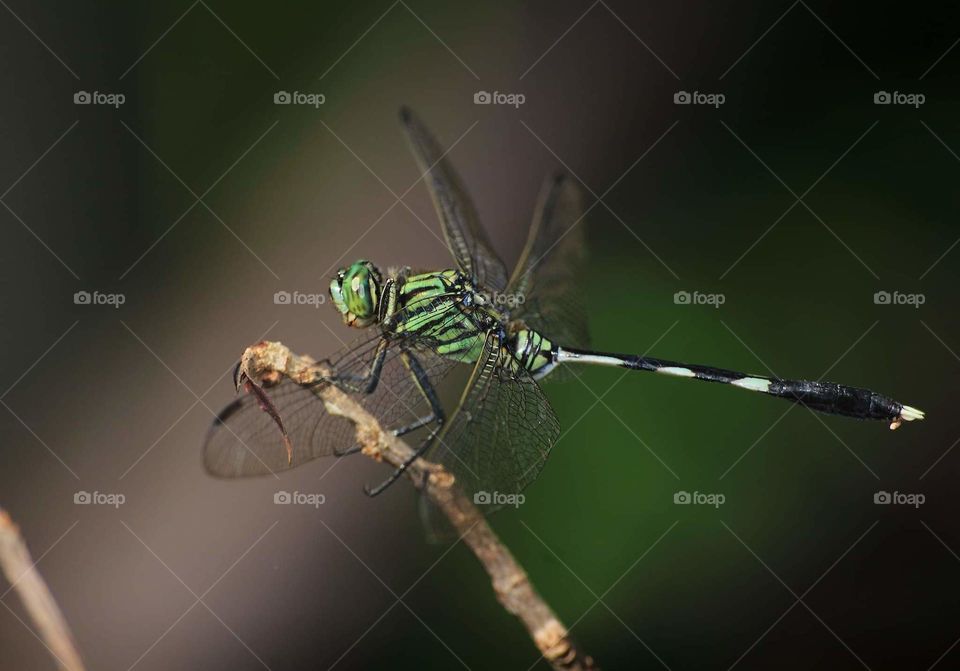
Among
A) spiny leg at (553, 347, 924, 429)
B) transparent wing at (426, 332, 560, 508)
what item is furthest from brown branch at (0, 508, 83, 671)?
spiny leg at (553, 347, 924, 429)

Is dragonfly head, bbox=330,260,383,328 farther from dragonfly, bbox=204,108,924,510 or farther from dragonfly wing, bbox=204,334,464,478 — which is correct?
dragonfly wing, bbox=204,334,464,478

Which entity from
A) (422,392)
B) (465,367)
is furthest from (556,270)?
(422,392)

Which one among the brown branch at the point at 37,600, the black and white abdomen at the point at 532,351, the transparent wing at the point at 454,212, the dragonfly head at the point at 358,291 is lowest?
the brown branch at the point at 37,600

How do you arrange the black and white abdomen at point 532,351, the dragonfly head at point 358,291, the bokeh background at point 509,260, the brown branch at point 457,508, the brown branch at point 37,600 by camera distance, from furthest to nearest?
the bokeh background at point 509,260 < the black and white abdomen at point 532,351 < the dragonfly head at point 358,291 < the brown branch at point 457,508 < the brown branch at point 37,600

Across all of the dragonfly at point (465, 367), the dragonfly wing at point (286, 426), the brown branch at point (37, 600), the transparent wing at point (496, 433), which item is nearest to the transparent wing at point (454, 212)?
the dragonfly at point (465, 367)

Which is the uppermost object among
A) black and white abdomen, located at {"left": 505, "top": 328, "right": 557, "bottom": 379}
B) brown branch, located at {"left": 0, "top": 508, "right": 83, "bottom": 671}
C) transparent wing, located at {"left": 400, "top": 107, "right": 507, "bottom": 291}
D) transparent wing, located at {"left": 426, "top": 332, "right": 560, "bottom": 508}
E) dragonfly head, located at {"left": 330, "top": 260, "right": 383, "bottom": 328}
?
transparent wing, located at {"left": 400, "top": 107, "right": 507, "bottom": 291}

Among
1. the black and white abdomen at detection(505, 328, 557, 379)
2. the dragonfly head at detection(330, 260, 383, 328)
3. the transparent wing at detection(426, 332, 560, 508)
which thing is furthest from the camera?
the black and white abdomen at detection(505, 328, 557, 379)

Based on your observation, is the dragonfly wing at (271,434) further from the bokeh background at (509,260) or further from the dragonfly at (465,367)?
the bokeh background at (509,260)

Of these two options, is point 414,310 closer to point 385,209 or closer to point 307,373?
point 307,373
